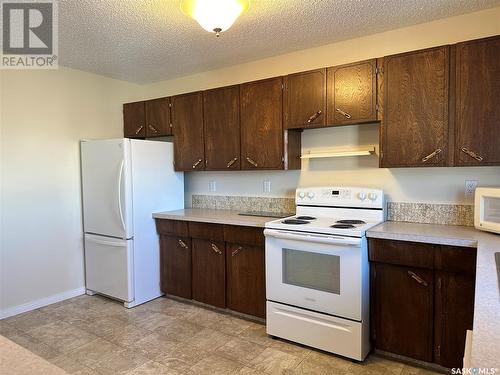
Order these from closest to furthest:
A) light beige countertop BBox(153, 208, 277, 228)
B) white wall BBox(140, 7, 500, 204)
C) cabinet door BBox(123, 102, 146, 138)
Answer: white wall BBox(140, 7, 500, 204), light beige countertop BBox(153, 208, 277, 228), cabinet door BBox(123, 102, 146, 138)

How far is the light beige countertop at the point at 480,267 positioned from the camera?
83cm

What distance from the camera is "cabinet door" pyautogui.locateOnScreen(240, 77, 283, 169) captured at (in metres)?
3.03

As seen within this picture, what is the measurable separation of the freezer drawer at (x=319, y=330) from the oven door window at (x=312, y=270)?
20cm

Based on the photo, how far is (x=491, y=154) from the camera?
2.21 m

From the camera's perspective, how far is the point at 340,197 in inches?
114

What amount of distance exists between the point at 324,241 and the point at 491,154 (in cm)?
119

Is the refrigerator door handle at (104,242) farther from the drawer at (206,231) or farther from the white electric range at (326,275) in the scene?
the white electric range at (326,275)

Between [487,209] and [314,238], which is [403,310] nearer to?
[314,238]

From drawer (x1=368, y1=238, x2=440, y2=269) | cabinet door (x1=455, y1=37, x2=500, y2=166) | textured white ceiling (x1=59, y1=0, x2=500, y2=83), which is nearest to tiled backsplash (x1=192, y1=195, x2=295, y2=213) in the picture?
drawer (x1=368, y1=238, x2=440, y2=269)

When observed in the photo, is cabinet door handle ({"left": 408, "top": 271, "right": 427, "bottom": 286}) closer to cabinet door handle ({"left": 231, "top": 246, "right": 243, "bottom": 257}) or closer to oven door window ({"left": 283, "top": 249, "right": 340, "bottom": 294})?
oven door window ({"left": 283, "top": 249, "right": 340, "bottom": 294})

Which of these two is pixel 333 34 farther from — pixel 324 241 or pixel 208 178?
pixel 208 178

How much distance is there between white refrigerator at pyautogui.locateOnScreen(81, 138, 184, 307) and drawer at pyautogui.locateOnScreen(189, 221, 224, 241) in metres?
0.53

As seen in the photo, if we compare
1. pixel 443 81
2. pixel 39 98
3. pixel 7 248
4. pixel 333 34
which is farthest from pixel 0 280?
pixel 443 81

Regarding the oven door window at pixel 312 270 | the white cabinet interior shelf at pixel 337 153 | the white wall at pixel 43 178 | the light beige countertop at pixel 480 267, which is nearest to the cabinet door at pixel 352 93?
the white cabinet interior shelf at pixel 337 153
